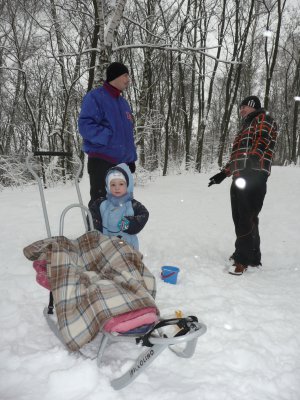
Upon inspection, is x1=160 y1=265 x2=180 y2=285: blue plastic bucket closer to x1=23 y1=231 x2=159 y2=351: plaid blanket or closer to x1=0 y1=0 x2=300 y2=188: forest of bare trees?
x1=23 y1=231 x2=159 y2=351: plaid blanket

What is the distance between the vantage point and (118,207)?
320cm

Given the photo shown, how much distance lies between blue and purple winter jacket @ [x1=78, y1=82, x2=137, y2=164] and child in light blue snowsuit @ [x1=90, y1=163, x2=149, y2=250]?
1.61 feet

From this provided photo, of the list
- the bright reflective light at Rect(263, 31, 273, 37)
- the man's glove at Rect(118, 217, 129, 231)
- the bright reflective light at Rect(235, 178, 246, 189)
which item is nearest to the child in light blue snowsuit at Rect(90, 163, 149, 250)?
the man's glove at Rect(118, 217, 129, 231)

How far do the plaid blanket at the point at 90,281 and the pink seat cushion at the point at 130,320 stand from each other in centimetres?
3

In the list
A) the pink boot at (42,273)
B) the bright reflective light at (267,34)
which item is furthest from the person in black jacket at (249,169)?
the bright reflective light at (267,34)

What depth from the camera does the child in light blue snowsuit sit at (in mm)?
3139

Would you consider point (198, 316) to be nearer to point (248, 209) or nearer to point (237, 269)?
point (237, 269)

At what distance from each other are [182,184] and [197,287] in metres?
6.69

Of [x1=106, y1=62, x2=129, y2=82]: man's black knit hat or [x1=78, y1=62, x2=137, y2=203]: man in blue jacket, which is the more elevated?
[x1=106, y1=62, x2=129, y2=82]: man's black knit hat

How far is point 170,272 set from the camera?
354 centimetres

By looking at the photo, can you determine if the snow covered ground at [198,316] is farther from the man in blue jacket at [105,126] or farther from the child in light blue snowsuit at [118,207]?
the man in blue jacket at [105,126]

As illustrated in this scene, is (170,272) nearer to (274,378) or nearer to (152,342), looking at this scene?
(274,378)

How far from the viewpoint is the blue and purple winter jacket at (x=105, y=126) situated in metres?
3.50

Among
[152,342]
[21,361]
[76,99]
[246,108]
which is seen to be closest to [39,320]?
[21,361]
